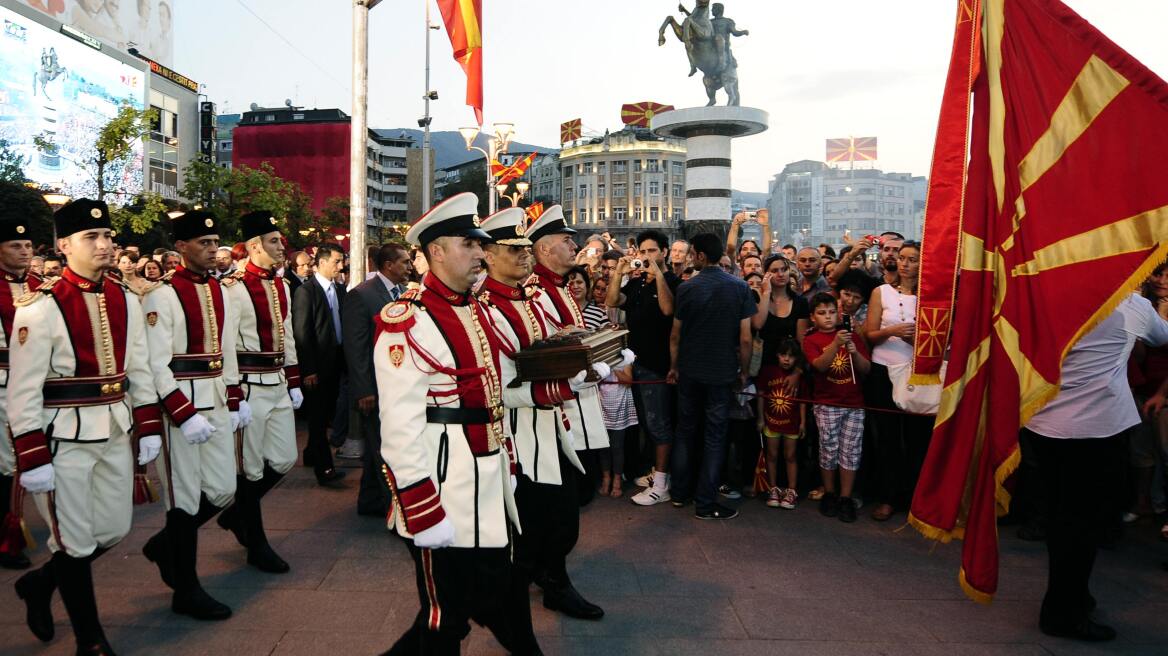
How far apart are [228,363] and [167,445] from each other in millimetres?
694

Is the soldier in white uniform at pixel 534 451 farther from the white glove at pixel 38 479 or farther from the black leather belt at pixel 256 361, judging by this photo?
the white glove at pixel 38 479

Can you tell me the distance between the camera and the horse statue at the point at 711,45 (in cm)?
2700

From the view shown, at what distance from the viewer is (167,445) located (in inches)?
188

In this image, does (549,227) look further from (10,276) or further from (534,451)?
(10,276)

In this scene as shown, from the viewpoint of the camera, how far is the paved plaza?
14.8 ft

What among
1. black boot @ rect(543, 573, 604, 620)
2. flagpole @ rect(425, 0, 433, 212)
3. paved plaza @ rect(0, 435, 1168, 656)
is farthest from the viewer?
flagpole @ rect(425, 0, 433, 212)

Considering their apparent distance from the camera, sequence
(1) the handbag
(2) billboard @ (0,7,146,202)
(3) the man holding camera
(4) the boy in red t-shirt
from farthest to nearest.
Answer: (2) billboard @ (0,7,146,202) < (3) the man holding camera < (4) the boy in red t-shirt < (1) the handbag

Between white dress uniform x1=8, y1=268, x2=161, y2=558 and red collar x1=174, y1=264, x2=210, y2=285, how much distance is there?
597mm

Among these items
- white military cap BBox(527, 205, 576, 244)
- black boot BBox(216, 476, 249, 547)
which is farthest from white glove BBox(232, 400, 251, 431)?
white military cap BBox(527, 205, 576, 244)

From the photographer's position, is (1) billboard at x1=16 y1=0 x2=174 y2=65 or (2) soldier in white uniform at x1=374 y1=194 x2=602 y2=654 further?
(1) billboard at x1=16 y1=0 x2=174 y2=65

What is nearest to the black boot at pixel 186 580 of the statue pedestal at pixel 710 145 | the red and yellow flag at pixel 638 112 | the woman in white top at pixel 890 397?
the woman in white top at pixel 890 397

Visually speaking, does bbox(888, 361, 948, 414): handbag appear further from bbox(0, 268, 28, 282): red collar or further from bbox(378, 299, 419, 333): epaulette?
bbox(0, 268, 28, 282): red collar

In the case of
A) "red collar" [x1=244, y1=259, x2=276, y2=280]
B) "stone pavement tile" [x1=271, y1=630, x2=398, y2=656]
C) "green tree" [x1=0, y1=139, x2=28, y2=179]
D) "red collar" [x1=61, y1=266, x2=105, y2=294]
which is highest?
"green tree" [x1=0, y1=139, x2=28, y2=179]

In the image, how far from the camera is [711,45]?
89.1 feet
